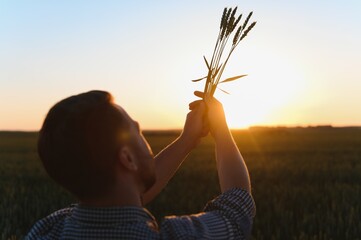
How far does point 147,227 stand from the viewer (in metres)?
1.66

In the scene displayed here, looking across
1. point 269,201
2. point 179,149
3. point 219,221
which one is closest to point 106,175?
point 219,221

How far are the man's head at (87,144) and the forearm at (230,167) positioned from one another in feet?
1.20

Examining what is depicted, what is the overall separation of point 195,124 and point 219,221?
1.75 ft

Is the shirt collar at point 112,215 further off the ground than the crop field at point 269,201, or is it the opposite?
the shirt collar at point 112,215

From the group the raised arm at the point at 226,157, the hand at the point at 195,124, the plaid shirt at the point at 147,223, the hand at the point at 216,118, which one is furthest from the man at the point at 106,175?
the hand at the point at 195,124

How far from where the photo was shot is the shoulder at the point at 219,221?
1.69 metres

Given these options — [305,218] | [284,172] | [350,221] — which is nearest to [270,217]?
[305,218]

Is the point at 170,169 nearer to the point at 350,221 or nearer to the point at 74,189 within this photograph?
the point at 74,189

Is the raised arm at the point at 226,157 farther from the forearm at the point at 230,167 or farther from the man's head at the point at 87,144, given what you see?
the man's head at the point at 87,144

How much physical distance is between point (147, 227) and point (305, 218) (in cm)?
442

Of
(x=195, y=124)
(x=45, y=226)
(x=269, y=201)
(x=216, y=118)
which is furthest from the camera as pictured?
(x=269, y=201)

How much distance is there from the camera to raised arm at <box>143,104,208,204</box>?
222 centimetres

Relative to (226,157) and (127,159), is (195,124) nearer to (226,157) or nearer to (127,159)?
(226,157)

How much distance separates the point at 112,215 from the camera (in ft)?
5.41
